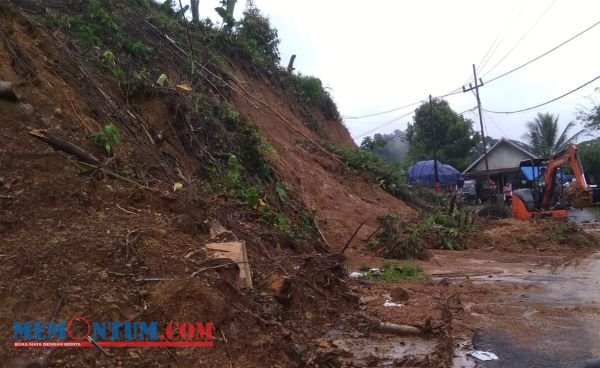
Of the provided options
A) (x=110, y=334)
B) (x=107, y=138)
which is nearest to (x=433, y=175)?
(x=107, y=138)

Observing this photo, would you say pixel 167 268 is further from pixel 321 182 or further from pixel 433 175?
pixel 433 175

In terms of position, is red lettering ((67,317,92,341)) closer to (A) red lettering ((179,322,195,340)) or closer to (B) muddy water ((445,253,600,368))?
(A) red lettering ((179,322,195,340))

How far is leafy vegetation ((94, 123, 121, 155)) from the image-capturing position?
5.78 metres

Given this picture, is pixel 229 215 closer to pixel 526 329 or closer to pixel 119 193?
pixel 119 193

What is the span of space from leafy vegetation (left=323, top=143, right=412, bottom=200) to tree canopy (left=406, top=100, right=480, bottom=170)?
21.5 meters

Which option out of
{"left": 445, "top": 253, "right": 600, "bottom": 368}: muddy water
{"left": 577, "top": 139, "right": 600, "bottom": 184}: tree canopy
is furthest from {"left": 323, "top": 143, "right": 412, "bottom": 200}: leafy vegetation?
{"left": 577, "top": 139, "right": 600, "bottom": 184}: tree canopy

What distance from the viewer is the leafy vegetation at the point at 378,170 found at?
18.5m

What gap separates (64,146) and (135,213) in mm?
1150

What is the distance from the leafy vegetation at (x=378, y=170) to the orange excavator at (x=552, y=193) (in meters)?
4.36

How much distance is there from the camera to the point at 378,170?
1909 cm

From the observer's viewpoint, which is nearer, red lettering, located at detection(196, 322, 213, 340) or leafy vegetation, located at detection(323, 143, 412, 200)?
red lettering, located at detection(196, 322, 213, 340)

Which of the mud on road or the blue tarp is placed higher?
the blue tarp

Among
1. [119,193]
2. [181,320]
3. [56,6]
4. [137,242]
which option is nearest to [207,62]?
[56,6]

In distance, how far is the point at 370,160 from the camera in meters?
19.6
